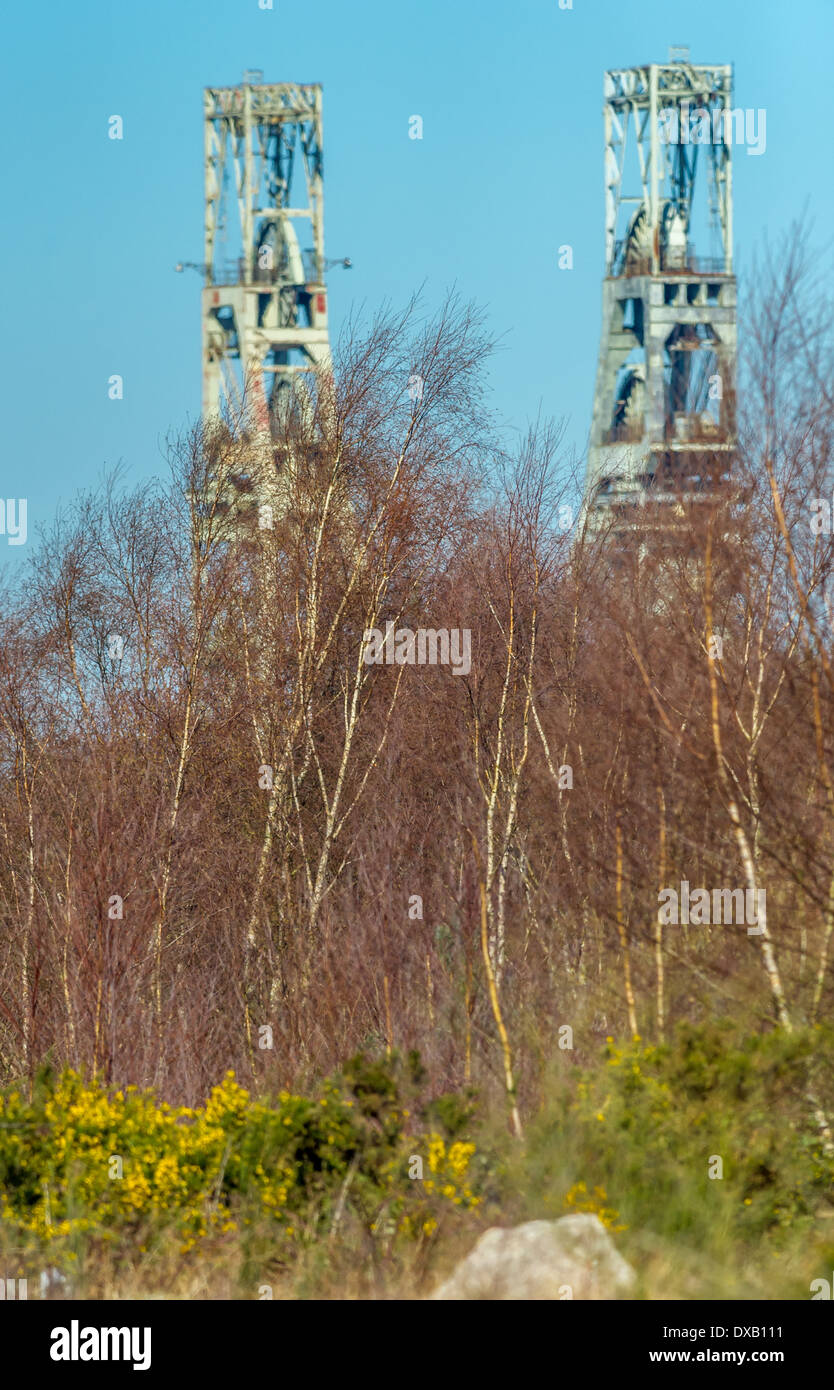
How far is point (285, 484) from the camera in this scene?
23766 millimetres

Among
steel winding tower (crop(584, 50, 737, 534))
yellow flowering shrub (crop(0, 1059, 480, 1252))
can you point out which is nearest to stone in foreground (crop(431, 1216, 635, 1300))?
yellow flowering shrub (crop(0, 1059, 480, 1252))

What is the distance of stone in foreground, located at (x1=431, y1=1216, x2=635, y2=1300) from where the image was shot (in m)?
7.72

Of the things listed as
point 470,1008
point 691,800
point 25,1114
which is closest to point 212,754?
point 470,1008

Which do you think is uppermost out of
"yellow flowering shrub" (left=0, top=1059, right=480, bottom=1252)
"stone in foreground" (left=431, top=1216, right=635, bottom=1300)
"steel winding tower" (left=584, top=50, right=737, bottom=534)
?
"steel winding tower" (left=584, top=50, right=737, bottom=534)

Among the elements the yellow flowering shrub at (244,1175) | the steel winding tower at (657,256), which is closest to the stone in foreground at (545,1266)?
the yellow flowering shrub at (244,1175)

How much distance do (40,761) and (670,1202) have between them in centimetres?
1962

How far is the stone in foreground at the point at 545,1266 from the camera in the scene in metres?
7.72

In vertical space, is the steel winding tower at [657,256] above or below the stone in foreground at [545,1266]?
above

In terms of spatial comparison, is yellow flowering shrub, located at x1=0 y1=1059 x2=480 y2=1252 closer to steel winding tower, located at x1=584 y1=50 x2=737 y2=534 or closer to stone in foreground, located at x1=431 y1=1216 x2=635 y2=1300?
stone in foreground, located at x1=431 y1=1216 x2=635 y2=1300

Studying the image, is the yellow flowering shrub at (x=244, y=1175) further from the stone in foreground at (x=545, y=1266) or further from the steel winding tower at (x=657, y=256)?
the steel winding tower at (x=657, y=256)

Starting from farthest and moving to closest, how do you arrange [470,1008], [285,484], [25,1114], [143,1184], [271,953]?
[285,484], [271,953], [470,1008], [25,1114], [143,1184]

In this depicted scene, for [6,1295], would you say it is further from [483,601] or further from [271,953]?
[483,601]

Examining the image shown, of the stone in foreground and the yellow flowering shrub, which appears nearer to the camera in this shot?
the stone in foreground

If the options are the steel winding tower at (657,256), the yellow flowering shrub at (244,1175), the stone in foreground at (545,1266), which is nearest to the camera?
the stone in foreground at (545,1266)
